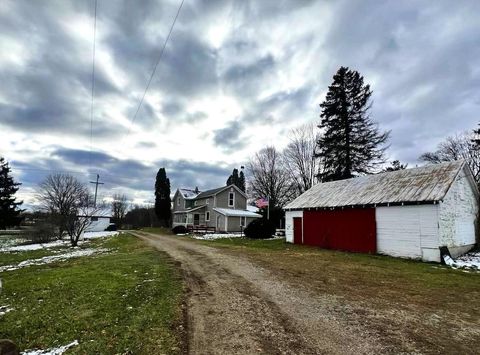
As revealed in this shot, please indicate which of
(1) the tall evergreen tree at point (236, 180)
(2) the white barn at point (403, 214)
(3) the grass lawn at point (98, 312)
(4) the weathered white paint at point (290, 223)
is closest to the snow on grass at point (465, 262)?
(2) the white barn at point (403, 214)

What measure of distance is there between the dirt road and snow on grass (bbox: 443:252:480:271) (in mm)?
9540

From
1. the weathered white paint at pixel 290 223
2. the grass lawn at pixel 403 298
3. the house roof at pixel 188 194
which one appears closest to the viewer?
the grass lawn at pixel 403 298

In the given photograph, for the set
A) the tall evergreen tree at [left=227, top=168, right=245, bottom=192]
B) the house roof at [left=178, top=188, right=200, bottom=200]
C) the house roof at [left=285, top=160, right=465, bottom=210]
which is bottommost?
the house roof at [left=285, top=160, right=465, bottom=210]

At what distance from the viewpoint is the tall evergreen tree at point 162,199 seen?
54.7 meters

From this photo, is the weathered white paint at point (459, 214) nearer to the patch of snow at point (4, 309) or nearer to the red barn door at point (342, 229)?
the red barn door at point (342, 229)

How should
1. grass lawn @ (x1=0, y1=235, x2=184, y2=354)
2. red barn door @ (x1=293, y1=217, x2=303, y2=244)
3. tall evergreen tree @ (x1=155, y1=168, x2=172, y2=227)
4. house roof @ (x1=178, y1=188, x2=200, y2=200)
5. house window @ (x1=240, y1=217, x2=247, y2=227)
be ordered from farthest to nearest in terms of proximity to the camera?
tall evergreen tree @ (x1=155, y1=168, x2=172, y2=227), house roof @ (x1=178, y1=188, x2=200, y2=200), house window @ (x1=240, y1=217, x2=247, y2=227), red barn door @ (x1=293, y1=217, x2=303, y2=244), grass lawn @ (x1=0, y1=235, x2=184, y2=354)

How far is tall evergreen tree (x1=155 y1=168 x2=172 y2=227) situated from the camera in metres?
54.7

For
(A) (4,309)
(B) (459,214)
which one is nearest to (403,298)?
(A) (4,309)

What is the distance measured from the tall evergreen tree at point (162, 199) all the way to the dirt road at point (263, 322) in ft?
155

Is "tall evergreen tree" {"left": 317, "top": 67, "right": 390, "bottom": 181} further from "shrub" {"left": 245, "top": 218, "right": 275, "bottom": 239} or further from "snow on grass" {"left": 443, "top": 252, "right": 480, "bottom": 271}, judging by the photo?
"snow on grass" {"left": 443, "top": 252, "right": 480, "bottom": 271}

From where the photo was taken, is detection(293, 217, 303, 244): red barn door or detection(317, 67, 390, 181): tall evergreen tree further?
detection(317, 67, 390, 181): tall evergreen tree

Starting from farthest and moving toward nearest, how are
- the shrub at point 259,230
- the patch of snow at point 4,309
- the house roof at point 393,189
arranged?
the shrub at point 259,230
the house roof at point 393,189
the patch of snow at point 4,309

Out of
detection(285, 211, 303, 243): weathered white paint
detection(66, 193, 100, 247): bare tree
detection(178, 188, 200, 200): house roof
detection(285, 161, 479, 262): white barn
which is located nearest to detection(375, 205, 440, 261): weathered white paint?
detection(285, 161, 479, 262): white barn

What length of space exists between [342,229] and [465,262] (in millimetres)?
6577
